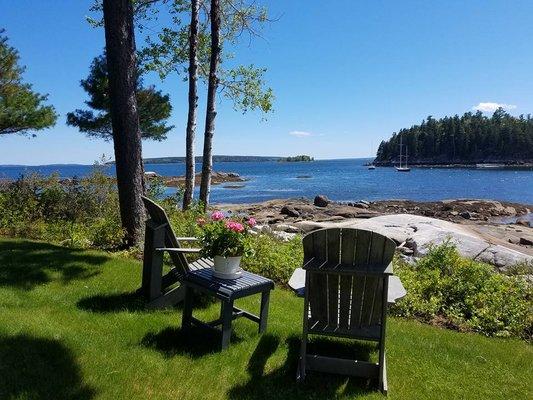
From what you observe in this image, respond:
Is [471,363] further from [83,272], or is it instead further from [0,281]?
[0,281]

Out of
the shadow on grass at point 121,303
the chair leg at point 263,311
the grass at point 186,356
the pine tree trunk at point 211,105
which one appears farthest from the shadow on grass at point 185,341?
the pine tree trunk at point 211,105

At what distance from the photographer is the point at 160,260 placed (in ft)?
15.9

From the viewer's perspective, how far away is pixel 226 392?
130 inches

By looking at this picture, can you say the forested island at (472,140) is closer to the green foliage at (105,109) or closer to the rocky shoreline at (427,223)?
the rocky shoreline at (427,223)

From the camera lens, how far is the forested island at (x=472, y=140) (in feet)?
389

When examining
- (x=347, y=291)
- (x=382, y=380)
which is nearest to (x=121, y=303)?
(x=347, y=291)

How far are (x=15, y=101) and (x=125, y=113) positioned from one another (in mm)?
7860

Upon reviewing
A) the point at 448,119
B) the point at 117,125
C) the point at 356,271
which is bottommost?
the point at 356,271

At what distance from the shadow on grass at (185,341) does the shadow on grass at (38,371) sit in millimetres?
745

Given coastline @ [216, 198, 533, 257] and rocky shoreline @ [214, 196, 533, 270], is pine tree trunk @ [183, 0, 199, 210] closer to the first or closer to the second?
rocky shoreline @ [214, 196, 533, 270]

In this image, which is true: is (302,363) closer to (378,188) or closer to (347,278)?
(347,278)

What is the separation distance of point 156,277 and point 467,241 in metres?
9.36

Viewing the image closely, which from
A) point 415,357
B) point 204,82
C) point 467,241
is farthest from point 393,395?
point 204,82

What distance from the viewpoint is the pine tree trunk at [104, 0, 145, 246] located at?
7.39 meters
